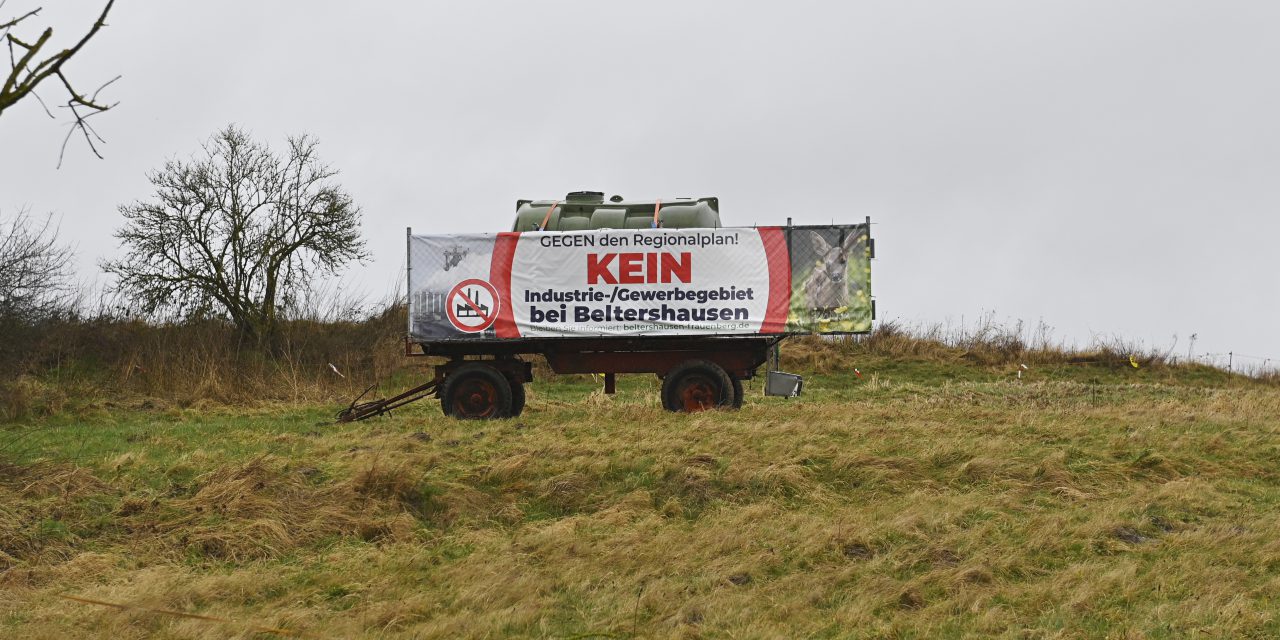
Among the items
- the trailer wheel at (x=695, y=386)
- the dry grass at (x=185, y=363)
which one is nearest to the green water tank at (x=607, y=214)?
the trailer wheel at (x=695, y=386)

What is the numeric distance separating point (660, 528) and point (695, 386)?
21.3 ft

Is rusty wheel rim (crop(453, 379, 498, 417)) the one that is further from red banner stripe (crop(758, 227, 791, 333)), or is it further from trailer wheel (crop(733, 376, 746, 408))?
red banner stripe (crop(758, 227, 791, 333))

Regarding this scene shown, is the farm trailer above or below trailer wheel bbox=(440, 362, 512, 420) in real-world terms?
above

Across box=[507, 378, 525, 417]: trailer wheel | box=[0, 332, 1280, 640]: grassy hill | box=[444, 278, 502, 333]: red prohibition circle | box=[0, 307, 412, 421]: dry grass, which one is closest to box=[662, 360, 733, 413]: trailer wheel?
box=[0, 332, 1280, 640]: grassy hill

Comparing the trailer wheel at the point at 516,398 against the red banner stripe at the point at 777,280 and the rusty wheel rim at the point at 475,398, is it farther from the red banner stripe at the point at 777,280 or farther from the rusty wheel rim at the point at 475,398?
the red banner stripe at the point at 777,280

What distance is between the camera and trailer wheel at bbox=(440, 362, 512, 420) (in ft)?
52.5

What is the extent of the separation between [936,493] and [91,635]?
6.95m

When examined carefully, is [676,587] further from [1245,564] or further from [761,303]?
[761,303]

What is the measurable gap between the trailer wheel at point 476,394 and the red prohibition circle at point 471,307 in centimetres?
62

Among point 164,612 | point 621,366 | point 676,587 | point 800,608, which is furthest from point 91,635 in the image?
point 621,366

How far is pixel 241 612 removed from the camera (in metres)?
7.02

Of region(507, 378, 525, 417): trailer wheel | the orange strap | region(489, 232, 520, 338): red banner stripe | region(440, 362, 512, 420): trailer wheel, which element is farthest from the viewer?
the orange strap

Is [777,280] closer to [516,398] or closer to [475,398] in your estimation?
[516,398]

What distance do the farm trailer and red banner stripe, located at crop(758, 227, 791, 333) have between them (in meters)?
0.01
